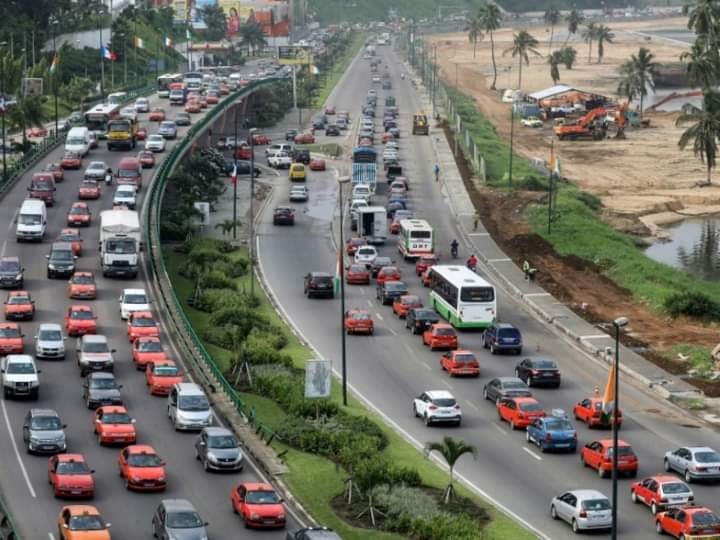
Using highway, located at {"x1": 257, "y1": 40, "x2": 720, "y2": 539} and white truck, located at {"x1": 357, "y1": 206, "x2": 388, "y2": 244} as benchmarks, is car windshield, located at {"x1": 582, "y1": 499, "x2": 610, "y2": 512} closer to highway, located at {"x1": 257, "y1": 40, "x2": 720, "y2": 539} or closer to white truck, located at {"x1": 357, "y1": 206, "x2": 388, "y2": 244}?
highway, located at {"x1": 257, "y1": 40, "x2": 720, "y2": 539}

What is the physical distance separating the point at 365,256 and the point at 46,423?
4429 cm

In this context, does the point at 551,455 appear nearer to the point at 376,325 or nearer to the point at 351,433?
the point at 351,433

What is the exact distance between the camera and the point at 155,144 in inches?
5098

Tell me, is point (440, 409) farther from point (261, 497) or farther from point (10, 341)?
point (10, 341)

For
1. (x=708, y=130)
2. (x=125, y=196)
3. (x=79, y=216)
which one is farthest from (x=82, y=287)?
(x=708, y=130)

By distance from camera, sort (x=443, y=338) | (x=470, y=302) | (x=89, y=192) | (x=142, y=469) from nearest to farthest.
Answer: (x=142, y=469)
(x=443, y=338)
(x=470, y=302)
(x=89, y=192)

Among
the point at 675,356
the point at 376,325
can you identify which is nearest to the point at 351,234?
the point at 376,325

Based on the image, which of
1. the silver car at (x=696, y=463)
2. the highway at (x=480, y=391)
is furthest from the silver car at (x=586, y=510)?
the silver car at (x=696, y=463)

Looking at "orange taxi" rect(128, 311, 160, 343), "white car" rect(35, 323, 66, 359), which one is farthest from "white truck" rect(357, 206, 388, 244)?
"white car" rect(35, 323, 66, 359)

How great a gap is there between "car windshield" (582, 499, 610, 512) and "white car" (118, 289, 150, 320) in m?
31.9

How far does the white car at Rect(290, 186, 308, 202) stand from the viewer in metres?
128

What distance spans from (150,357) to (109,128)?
63932 mm

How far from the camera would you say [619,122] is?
611ft

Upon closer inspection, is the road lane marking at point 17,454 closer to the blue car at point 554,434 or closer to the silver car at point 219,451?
the silver car at point 219,451
